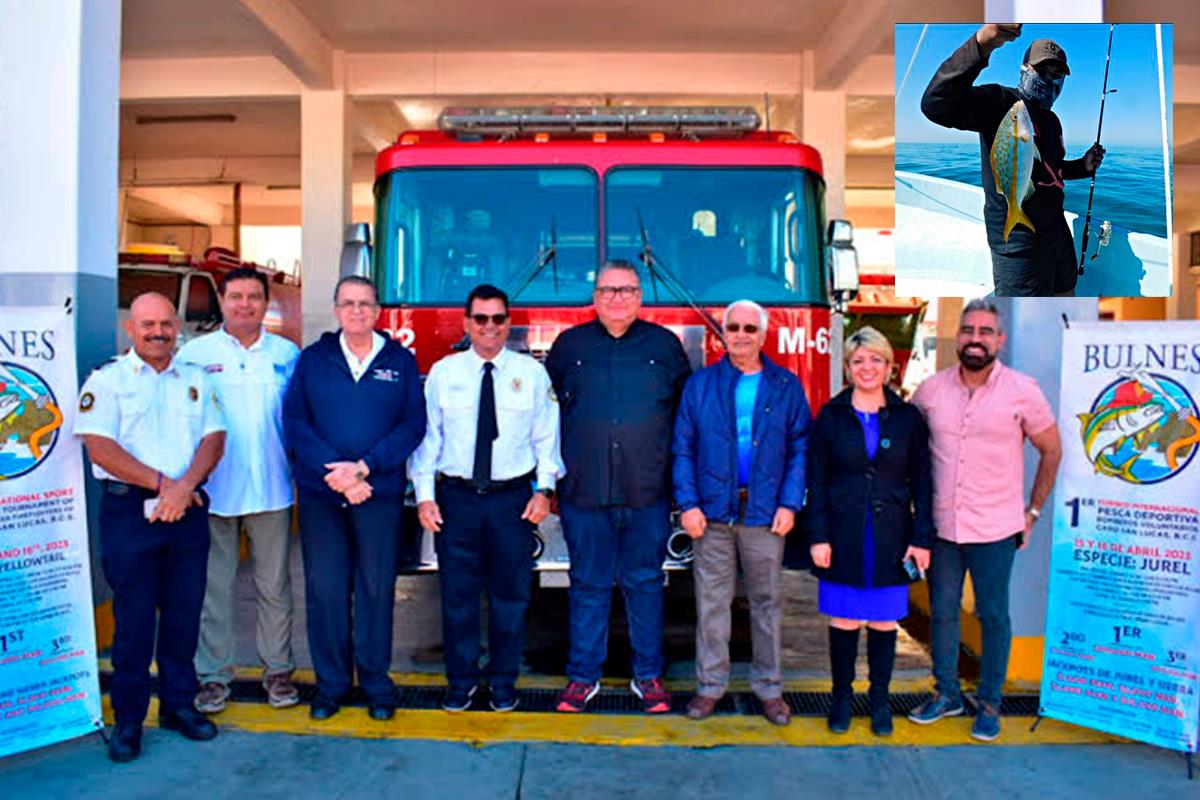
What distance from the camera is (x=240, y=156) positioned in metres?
16.7

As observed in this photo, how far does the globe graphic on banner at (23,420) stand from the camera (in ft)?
13.1

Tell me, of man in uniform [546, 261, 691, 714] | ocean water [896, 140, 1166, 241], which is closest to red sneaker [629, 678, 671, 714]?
man in uniform [546, 261, 691, 714]


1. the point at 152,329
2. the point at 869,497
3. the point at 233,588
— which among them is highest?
the point at 152,329

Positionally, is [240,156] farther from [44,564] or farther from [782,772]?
[782,772]

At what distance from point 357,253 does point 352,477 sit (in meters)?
1.46

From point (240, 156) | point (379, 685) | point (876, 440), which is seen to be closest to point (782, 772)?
point (876, 440)

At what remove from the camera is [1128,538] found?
13.8ft

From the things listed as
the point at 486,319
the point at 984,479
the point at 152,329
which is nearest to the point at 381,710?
the point at 486,319

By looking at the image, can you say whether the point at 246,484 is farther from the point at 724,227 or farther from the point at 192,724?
the point at 724,227

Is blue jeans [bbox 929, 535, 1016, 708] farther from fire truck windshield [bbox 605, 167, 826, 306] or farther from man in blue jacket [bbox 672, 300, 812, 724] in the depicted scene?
fire truck windshield [bbox 605, 167, 826, 306]

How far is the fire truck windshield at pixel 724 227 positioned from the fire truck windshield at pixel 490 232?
0.18m

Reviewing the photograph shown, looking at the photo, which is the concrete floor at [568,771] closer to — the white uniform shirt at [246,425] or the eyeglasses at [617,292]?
the white uniform shirt at [246,425]

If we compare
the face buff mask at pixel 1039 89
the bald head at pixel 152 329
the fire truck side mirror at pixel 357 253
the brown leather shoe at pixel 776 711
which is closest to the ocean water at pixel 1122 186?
the face buff mask at pixel 1039 89

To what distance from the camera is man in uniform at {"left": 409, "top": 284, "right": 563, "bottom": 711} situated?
4355 mm
